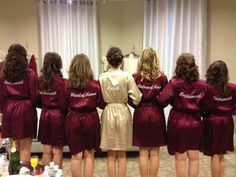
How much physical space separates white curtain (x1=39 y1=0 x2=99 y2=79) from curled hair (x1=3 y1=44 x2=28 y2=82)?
302 cm

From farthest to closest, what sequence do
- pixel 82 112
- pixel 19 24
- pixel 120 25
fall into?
pixel 120 25 → pixel 19 24 → pixel 82 112

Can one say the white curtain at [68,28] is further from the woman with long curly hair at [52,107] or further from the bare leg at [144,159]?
the bare leg at [144,159]

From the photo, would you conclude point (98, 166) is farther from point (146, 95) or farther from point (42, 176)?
point (42, 176)

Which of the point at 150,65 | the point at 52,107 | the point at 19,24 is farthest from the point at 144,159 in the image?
the point at 19,24

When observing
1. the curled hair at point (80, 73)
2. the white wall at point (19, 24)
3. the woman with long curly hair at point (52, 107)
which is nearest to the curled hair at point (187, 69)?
the curled hair at point (80, 73)

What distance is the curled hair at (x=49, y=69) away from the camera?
10.7 ft

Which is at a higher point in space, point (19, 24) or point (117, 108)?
point (19, 24)

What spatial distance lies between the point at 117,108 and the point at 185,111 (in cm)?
65

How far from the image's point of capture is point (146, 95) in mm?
3307

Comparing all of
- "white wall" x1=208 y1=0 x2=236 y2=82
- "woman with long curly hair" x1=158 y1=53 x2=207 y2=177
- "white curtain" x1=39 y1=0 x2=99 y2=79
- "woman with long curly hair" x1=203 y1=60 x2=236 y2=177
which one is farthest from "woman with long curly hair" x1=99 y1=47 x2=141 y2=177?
"white curtain" x1=39 y1=0 x2=99 y2=79

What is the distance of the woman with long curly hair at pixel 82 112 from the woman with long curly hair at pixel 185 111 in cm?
65

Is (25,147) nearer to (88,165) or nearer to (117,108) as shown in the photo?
(88,165)

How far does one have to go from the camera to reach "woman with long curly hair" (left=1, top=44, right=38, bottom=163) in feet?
11.0

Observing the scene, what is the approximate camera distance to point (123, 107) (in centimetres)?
334
